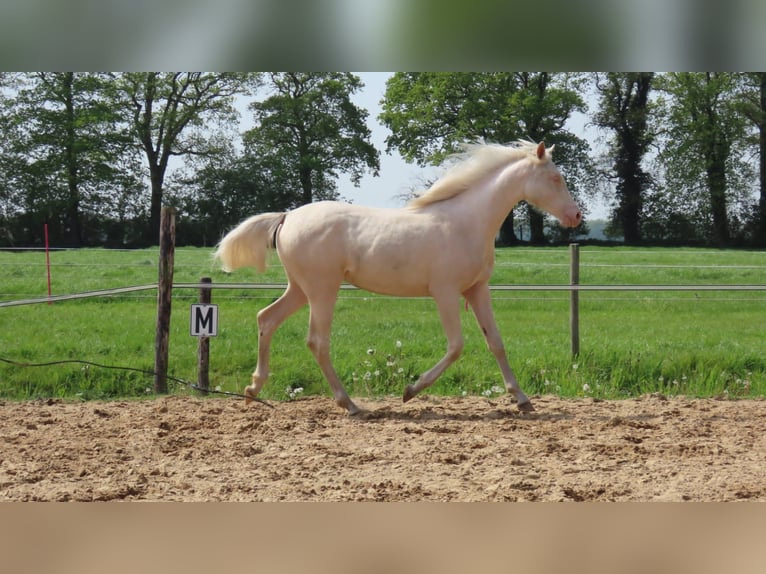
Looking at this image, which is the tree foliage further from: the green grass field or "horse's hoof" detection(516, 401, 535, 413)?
"horse's hoof" detection(516, 401, 535, 413)

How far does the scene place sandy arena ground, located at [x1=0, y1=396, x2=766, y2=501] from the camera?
4.05 meters

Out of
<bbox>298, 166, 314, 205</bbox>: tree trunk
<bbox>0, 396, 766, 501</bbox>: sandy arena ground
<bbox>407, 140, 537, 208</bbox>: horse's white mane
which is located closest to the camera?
<bbox>0, 396, 766, 501</bbox>: sandy arena ground

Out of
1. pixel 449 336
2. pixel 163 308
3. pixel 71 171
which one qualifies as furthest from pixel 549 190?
pixel 71 171

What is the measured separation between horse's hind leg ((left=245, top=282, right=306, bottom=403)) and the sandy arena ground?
0.22 meters

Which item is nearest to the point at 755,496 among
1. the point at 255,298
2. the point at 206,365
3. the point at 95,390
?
the point at 206,365

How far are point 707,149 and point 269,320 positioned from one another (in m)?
11.2

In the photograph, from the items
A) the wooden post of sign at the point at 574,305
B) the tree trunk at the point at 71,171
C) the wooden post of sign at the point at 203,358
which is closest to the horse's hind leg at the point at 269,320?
the wooden post of sign at the point at 203,358

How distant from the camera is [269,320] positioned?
6.36 m

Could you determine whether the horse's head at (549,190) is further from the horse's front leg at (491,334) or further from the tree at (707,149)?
the tree at (707,149)

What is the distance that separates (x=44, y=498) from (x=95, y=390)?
3.76 m

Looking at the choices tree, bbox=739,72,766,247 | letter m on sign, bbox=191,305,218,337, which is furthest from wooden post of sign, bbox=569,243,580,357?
tree, bbox=739,72,766,247

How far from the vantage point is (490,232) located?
6.18 m

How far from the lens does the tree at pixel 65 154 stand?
13961 millimetres

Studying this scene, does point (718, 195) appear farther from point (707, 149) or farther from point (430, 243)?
point (430, 243)
